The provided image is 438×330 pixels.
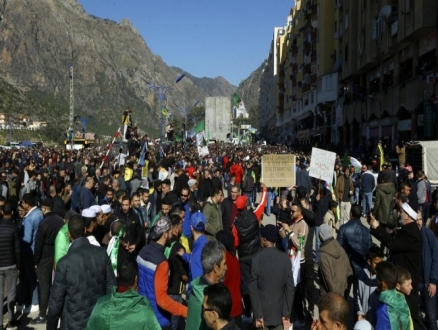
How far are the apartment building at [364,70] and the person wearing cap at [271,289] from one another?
2110 centimetres

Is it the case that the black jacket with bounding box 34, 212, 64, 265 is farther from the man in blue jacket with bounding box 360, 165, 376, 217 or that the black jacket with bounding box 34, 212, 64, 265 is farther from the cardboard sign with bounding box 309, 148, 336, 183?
the man in blue jacket with bounding box 360, 165, 376, 217

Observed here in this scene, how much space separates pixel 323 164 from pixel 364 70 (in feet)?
97.3

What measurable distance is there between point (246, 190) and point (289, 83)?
64879 millimetres

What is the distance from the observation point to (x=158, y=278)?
4.84 meters

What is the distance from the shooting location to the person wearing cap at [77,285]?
488 cm

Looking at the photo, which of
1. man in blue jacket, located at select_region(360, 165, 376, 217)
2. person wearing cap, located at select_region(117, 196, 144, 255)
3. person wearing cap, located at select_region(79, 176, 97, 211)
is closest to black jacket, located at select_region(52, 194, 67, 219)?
person wearing cap, located at select_region(79, 176, 97, 211)

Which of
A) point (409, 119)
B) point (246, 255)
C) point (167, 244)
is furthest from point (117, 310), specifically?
point (409, 119)

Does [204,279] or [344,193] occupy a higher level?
[344,193]

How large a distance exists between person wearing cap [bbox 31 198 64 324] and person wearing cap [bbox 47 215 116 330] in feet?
7.46

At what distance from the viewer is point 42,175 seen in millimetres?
15477

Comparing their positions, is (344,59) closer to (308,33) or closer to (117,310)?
(308,33)

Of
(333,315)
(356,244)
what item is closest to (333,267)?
(356,244)

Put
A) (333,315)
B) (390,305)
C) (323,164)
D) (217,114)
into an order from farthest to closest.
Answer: (217,114) < (323,164) < (390,305) < (333,315)

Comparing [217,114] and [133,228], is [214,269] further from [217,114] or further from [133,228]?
[217,114]
